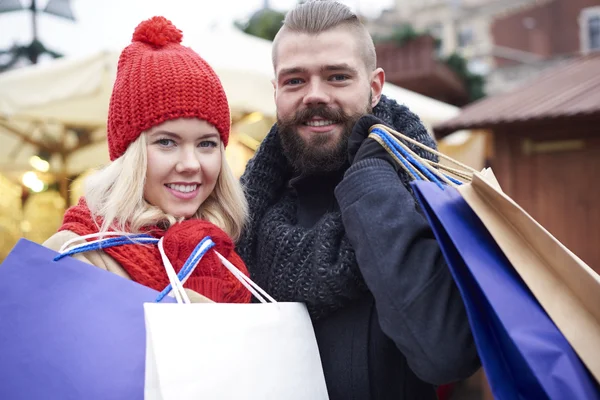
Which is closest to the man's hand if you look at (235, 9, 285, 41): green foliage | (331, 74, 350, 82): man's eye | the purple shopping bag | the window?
(331, 74, 350, 82): man's eye

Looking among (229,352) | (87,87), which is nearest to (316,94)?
(229,352)

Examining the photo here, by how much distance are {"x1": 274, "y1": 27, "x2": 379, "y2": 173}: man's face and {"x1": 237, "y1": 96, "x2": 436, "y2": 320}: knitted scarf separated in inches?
5.5

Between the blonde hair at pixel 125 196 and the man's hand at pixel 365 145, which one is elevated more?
the man's hand at pixel 365 145

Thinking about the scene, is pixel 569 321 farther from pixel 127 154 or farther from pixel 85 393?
pixel 127 154

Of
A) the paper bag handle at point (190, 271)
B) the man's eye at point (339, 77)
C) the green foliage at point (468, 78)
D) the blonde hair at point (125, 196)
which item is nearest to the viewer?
the paper bag handle at point (190, 271)

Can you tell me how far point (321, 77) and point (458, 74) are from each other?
42.2 feet

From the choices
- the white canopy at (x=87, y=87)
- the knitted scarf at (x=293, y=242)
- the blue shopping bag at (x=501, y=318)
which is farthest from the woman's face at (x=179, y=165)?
the white canopy at (x=87, y=87)

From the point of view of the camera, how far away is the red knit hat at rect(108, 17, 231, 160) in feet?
5.10

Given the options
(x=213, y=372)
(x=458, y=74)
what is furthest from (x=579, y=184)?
(x=458, y=74)

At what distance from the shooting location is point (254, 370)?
125 centimetres

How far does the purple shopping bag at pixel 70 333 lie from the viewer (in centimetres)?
119

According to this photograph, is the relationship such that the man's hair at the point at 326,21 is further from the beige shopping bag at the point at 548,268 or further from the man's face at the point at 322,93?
the beige shopping bag at the point at 548,268

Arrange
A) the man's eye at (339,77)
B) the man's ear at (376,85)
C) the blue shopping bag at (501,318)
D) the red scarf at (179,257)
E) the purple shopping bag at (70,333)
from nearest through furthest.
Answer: the blue shopping bag at (501,318)
the purple shopping bag at (70,333)
the red scarf at (179,257)
the man's eye at (339,77)
the man's ear at (376,85)

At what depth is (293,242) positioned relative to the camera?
1669 mm
